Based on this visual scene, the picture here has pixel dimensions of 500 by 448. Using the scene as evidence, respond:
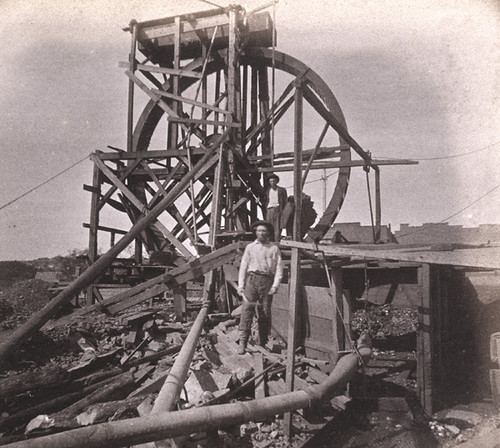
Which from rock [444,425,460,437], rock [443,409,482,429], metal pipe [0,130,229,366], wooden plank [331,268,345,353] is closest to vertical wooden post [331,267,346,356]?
wooden plank [331,268,345,353]

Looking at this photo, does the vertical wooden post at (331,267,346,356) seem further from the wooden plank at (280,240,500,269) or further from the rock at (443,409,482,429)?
the rock at (443,409,482,429)

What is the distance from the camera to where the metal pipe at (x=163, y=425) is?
1.50 m

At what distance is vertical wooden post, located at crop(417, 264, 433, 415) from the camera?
4.46 m

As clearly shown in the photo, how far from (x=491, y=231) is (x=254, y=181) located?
14.9 m

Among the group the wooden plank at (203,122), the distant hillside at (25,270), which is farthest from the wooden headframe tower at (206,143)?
the distant hillside at (25,270)

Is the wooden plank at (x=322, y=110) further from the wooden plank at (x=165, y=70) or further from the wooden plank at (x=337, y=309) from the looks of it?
the wooden plank at (x=165, y=70)

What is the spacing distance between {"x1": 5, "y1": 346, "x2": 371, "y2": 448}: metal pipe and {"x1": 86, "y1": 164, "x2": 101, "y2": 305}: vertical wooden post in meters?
6.91

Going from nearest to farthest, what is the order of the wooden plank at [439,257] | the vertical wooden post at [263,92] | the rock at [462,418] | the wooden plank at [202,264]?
the wooden plank at [439,257] < the rock at [462,418] < the wooden plank at [202,264] < the vertical wooden post at [263,92]

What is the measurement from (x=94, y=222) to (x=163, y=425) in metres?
7.38

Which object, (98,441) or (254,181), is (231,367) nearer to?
(98,441)

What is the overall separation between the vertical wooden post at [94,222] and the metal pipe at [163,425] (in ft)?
22.7

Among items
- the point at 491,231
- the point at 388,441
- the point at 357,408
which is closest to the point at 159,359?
the point at 357,408

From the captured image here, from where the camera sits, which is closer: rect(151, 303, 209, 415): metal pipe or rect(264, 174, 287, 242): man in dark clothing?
rect(151, 303, 209, 415): metal pipe

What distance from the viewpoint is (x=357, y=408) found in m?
4.51
